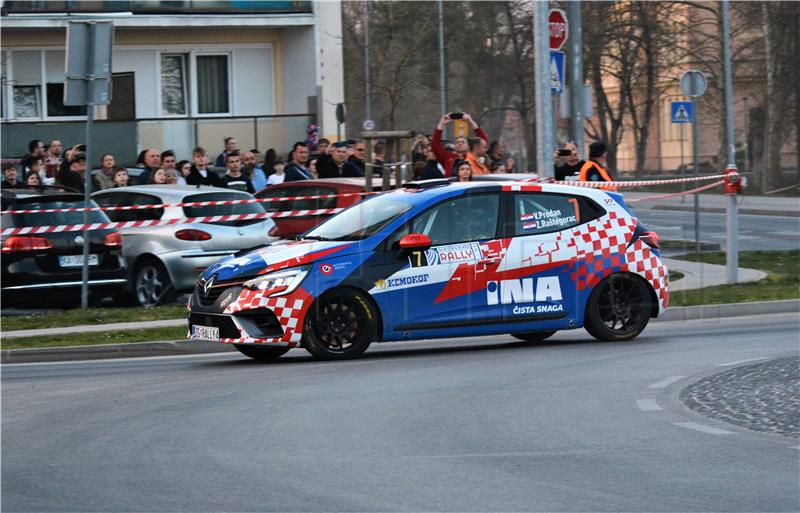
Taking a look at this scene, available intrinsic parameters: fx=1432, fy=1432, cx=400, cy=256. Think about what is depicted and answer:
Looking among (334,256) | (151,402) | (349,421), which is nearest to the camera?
(349,421)

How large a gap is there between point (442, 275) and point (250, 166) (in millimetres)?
10009

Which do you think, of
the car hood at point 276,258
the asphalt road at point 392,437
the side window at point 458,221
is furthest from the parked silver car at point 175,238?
the side window at point 458,221

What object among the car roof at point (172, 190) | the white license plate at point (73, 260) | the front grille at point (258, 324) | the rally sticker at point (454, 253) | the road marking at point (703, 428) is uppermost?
the car roof at point (172, 190)

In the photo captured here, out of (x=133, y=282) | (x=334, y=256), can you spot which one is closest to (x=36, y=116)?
(x=133, y=282)

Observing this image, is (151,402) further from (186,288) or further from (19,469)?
(186,288)

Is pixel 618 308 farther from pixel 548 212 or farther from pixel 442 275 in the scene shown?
pixel 442 275

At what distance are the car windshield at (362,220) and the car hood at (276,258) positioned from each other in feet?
0.86

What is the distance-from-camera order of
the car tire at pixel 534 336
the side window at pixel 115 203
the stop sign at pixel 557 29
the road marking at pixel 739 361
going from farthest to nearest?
the stop sign at pixel 557 29, the side window at pixel 115 203, the car tire at pixel 534 336, the road marking at pixel 739 361

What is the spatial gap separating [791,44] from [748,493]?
157ft

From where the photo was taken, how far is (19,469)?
25.3 feet

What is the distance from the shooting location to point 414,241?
12.7 metres

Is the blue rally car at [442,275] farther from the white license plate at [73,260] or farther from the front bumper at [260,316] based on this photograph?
the white license plate at [73,260]

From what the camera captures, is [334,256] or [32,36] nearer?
[334,256]

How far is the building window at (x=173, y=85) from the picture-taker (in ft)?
112
